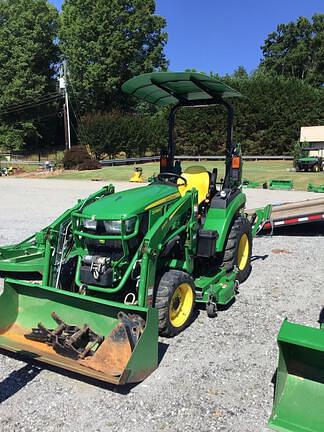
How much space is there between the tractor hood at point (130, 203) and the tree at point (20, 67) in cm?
3889

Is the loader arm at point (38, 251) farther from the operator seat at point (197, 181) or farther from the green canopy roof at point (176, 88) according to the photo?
the green canopy roof at point (176, 88)

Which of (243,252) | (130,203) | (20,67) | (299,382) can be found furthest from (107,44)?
(299,382)

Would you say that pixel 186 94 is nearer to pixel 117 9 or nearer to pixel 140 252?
pixel 140 252

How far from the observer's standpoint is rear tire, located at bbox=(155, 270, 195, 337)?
4.10 metres

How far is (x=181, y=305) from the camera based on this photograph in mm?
4496

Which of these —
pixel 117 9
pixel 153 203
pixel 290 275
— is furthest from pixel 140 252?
pixel 117 9

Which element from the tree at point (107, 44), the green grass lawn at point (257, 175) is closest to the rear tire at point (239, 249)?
the green grass lawn at point (257, 175)

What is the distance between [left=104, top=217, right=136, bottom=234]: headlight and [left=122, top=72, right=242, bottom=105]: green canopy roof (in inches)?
67.6

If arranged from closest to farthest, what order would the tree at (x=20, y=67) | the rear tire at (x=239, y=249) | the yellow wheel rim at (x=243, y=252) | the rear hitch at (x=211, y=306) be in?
the rear hitch at (x=211, y=306) → the rear tire at (x=239, y=249) → the yellow wheel rim at (x=243, y=252) → the tree at (x=20, y=67)

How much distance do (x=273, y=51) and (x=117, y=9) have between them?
92.1 feet

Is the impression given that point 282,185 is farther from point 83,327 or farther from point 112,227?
point 83,327

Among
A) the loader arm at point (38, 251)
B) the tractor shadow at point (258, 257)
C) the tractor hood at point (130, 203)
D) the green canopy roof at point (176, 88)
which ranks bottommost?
the tractor shadow at point (258, 257)

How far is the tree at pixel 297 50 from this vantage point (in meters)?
54.3

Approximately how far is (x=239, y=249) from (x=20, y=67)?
40.6 m
